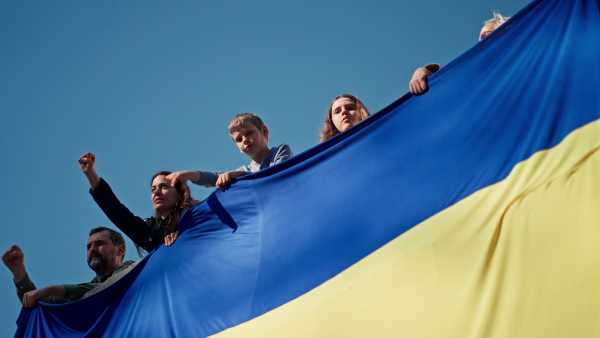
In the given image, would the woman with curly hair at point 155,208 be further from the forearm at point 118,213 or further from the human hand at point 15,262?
the human hand at point 15,262

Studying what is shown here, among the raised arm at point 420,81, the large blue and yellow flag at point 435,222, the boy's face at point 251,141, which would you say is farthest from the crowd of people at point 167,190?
the raised arm at point 420,81

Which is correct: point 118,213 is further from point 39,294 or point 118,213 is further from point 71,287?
point 39,294

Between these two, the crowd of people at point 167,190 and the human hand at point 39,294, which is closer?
the crowd of people at point 167,190

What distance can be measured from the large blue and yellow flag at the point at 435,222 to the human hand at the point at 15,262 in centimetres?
112

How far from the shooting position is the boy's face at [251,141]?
482 cm

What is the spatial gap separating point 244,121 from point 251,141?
16 centimetres

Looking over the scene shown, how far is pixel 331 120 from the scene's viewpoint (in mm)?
4828

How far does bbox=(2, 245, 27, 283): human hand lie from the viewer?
5.16m

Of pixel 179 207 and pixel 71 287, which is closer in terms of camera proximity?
pixel 179 207

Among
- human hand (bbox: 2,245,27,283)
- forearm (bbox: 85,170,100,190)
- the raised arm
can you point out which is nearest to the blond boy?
forearm (bbox: 85,170,100,190)

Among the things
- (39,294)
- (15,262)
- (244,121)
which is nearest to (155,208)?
(244,121)

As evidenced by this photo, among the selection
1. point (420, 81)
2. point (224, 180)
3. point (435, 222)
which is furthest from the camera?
point (224, 180)

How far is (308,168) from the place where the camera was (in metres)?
4.08

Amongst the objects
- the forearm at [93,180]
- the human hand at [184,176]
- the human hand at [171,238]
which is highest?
the forearm at [93,180]
